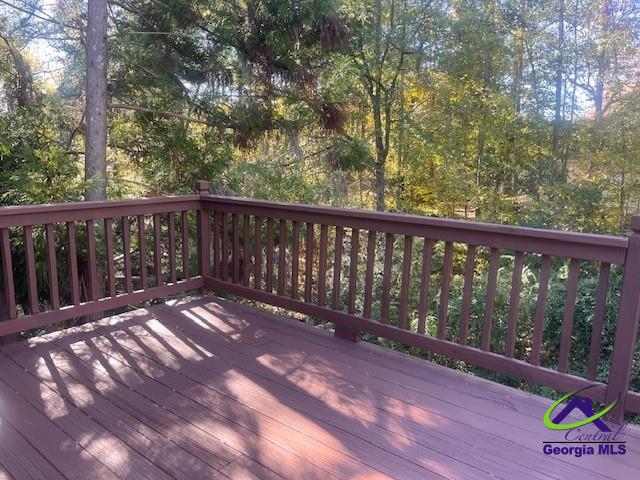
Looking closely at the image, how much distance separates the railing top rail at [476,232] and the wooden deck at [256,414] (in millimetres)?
767

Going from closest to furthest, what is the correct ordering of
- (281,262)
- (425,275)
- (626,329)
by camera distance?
(626,329) → (425,275) → (281,262)

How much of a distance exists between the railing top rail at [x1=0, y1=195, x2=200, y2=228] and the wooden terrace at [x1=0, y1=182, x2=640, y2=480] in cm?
1

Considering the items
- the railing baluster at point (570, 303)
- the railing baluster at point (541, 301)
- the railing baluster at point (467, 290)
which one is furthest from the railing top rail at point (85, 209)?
the railing baluster at point (570, 303)

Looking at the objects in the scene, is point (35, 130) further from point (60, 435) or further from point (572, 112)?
point (572, 112)

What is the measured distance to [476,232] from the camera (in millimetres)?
2549

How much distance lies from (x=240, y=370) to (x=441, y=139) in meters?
8.36

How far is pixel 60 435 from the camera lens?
1992 millimetres

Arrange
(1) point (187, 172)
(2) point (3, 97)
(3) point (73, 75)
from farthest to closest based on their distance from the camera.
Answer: (3) point (73, 75), (1) point (187, 172), (2) point (3, 97)

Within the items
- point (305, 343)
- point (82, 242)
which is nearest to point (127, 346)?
point (305, 343)

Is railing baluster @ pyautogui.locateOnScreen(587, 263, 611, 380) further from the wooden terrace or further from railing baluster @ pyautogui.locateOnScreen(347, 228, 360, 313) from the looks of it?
railing baluster @ pyautogui.locateOnScreen(347, 228, 360, 313)

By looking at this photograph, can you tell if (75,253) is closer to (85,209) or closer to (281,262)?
(85,209)

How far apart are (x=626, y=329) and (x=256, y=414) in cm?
171

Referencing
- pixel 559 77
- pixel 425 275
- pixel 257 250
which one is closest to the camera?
pixel 425 275

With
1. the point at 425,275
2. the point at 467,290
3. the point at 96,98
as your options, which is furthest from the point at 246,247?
the point at 96,98
